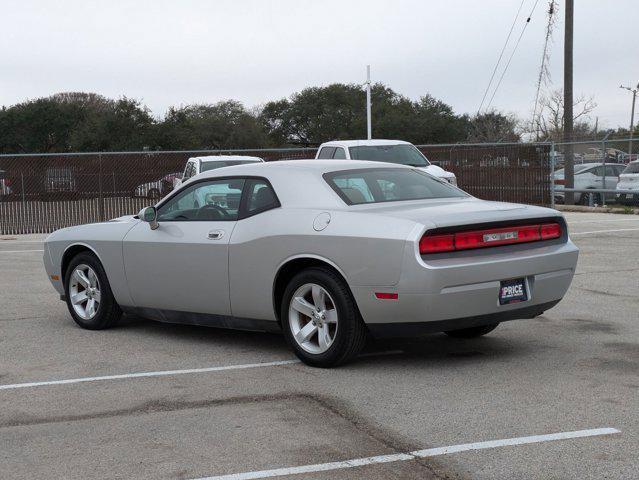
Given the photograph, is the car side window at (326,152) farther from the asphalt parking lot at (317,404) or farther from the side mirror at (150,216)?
the side mirror at (150,216)

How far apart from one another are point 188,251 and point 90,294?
1.56m

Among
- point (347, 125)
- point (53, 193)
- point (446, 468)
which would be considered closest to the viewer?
point (446, 468)

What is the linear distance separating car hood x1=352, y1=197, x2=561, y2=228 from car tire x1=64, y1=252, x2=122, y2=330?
118 inches

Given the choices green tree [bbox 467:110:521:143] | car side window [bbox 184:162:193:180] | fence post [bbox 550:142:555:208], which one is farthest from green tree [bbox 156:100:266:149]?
car side window [bbox 184:162:193:180]

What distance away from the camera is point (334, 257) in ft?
22.9

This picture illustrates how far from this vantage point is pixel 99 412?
6039 mm

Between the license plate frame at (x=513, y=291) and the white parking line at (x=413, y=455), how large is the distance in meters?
1.72

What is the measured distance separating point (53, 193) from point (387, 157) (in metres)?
9.35

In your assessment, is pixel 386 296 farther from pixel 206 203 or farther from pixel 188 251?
pixel 206 203

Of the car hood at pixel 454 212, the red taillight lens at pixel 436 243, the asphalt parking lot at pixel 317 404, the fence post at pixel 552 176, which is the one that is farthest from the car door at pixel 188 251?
the fence post at pixel 552 176

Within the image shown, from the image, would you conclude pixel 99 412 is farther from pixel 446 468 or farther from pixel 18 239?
pixel 18 239

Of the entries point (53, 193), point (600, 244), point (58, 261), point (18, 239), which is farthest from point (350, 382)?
point (53, 193)

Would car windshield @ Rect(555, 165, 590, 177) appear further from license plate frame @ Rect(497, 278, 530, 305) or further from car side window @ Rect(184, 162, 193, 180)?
license plate frame @ Rect(497, 278, 530, 305)

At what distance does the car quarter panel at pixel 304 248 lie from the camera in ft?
22.1
